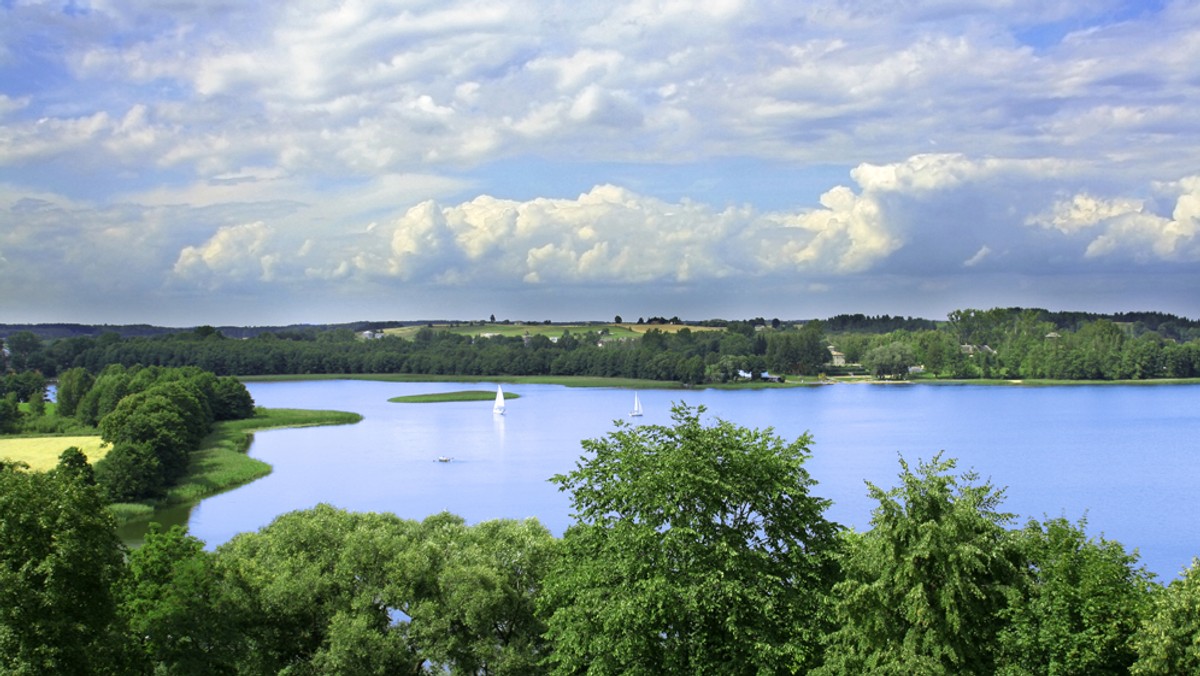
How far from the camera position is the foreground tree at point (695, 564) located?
16406 mm

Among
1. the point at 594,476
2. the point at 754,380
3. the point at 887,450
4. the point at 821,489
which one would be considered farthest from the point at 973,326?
the point at 594,476

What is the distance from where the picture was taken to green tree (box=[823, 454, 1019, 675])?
14.6 metres

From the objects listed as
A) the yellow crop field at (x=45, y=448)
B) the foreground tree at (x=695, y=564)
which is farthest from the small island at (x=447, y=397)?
the foreground tree at (x=695, y=564)

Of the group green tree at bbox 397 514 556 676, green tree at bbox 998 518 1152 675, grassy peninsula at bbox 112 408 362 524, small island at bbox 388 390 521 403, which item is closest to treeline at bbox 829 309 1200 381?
small island at bbox 388 390 521 403

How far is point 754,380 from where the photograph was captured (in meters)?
140

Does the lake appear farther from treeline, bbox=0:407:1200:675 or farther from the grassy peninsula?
treeline, bbox=0:407:1200:675

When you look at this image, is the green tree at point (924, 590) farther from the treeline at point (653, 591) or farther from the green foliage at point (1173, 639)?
the green foliage at point (1173, 639)

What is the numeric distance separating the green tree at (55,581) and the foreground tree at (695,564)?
7.48 meters

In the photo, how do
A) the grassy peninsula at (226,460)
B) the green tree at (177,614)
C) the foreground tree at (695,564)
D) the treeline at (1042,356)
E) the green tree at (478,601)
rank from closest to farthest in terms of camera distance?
1. the foreground tree at (695,564)
2. the green tree at (177,614)
3. the green tree at (478,601)
4. the grassy peninsula at (226,460)
5. the treeline at (1042,356)

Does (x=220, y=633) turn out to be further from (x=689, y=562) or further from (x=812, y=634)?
(x=812, y=634)

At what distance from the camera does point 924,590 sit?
14.7 m

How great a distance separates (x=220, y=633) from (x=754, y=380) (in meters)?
124

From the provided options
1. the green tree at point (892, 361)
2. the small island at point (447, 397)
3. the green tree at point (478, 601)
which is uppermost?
the green tree at point (892, 361)

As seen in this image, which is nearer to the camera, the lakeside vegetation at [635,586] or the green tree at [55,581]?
the lakeside vegetation at [635,586]
